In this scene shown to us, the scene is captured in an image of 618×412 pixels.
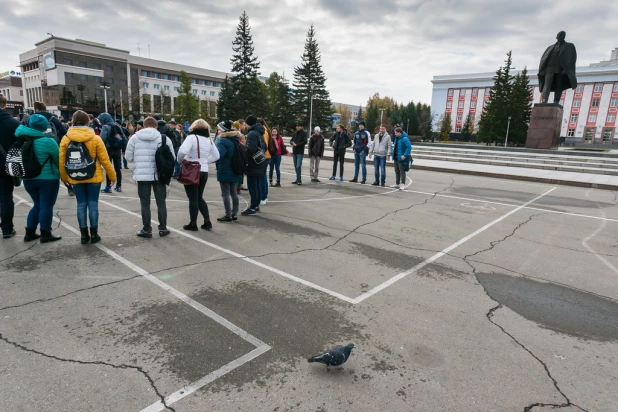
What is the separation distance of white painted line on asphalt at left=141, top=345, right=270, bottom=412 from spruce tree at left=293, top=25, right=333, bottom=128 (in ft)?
196

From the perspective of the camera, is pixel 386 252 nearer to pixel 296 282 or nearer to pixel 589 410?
pixel 296 282

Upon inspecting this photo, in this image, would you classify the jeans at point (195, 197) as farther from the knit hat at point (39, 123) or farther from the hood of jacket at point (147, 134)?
the knit hat at point (39, 123)

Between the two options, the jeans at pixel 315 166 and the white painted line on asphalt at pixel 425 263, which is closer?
the white painted line on asphalt at pixel 425 263

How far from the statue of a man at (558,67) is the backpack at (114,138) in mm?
25175

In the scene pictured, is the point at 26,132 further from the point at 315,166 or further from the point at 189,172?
the point at 315,166

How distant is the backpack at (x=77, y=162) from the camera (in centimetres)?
520

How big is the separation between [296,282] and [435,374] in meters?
2.07

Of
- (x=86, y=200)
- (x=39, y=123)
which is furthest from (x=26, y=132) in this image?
(x=86, y=200)

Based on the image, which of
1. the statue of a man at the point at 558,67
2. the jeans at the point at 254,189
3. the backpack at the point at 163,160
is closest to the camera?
the backpack at the point at 163,160

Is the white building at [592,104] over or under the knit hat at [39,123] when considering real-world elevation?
over

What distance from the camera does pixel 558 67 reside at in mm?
23250

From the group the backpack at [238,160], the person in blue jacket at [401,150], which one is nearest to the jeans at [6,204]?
the backpack at [238,160]

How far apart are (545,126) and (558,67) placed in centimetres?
377

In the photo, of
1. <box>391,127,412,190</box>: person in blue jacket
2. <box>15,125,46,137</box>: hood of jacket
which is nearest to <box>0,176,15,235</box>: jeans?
<box>15,125,46,137</box>: hood of jacket
